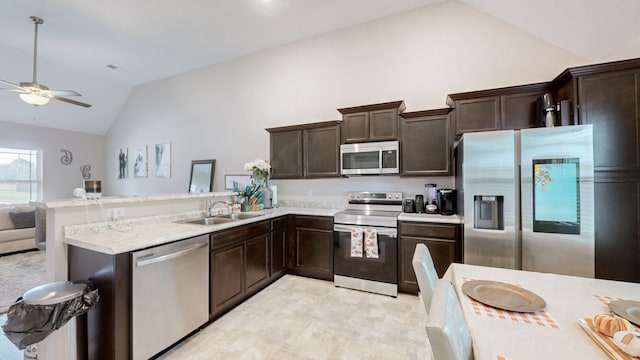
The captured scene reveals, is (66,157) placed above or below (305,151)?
above

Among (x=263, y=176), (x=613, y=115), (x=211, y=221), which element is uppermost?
(x=613, y=115)

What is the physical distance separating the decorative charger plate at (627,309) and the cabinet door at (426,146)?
2023 millimetres

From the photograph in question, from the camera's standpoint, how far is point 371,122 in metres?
3.37

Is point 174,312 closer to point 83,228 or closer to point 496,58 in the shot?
point 83,228

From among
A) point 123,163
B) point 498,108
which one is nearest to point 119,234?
point 498,108

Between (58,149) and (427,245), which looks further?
(58,149)

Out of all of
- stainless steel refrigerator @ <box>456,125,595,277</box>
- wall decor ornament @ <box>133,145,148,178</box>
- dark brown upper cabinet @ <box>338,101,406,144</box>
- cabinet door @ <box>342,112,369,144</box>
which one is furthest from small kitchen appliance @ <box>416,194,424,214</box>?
wall decor ornament @ <box>133,145,148,178</box>

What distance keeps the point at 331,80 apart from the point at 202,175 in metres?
3.22

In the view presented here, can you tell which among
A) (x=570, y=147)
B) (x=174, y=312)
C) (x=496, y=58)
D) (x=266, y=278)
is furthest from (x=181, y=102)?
(x=570, y=147)

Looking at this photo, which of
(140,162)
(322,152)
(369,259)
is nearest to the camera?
(369,259)

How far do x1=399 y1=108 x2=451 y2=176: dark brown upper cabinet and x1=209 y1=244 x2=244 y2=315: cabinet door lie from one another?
2.27m

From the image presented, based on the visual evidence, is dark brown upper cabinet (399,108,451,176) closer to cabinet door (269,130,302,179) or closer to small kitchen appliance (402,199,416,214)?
small kitchen appliance (402,199,416,214)

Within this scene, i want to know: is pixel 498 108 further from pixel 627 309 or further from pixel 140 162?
pixel 140 162

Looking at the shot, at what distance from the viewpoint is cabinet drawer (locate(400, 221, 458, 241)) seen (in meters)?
2.73
